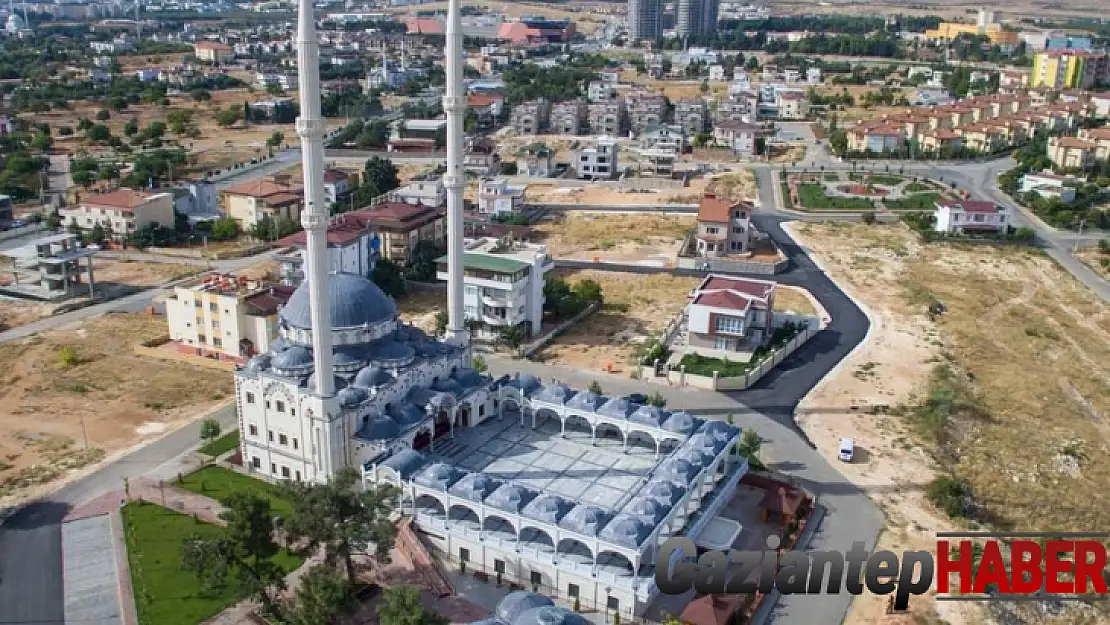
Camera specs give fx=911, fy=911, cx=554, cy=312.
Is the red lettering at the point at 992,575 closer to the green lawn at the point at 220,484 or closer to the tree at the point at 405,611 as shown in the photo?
the tree at the point at 405,611

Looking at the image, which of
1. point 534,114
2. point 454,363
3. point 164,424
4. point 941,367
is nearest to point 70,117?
point 534,114

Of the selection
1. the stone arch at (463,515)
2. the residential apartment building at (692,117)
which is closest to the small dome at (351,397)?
the stone arch at (463,515)

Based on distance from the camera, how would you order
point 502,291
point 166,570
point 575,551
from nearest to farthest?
point 575,551, point 166,570, point 502,291

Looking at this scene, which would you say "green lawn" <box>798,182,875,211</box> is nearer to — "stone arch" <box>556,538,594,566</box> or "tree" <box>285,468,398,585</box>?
"stone arch" <box>556,538,594,566</box>

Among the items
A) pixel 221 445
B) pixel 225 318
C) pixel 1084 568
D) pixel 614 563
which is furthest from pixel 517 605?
pixel 225 318

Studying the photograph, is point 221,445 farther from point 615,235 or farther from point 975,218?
point 975,218

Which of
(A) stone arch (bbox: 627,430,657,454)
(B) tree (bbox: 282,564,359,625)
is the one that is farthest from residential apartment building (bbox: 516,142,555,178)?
(B) tree (bbox: 282,564,359,625)
